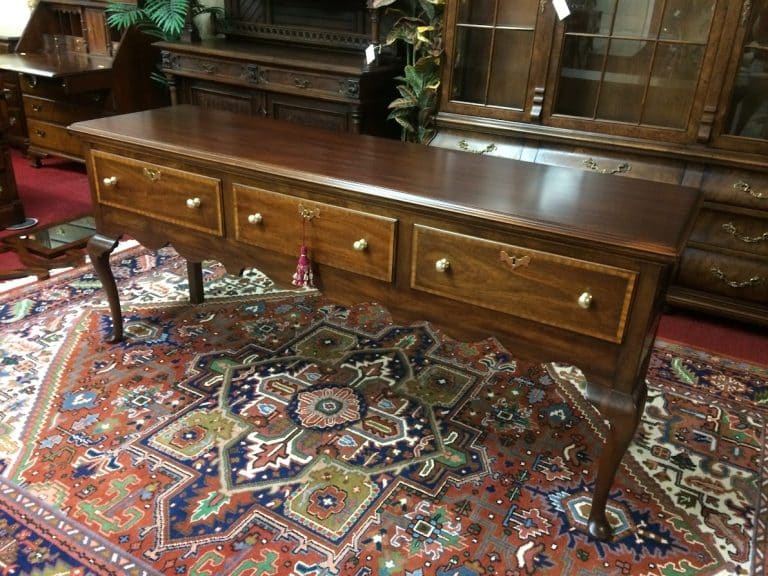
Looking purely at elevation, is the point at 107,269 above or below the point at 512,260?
below

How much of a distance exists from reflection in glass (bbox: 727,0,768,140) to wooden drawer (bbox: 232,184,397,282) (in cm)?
179

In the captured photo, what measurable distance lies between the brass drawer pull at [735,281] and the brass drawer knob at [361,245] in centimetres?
178

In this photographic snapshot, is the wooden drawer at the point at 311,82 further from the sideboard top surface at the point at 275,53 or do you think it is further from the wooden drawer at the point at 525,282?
the wooden drawer at the point at 525,282

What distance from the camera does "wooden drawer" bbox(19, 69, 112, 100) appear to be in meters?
3.82

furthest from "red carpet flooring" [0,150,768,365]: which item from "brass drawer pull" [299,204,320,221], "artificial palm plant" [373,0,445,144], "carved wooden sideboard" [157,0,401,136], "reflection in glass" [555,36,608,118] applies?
"brass drawer pull" [299,204,320,221]

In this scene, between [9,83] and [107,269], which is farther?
[9,83]

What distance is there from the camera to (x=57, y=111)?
4.25 metres

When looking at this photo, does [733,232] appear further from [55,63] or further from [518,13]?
[55,63]

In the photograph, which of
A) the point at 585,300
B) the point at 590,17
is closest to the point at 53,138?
the point at 590,17

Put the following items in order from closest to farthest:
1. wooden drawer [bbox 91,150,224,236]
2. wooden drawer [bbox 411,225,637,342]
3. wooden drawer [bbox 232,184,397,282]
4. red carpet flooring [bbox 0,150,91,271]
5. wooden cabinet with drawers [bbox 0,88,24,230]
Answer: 1. wooden drawer [bbox 411,225,637,342]
2. wooden drawer [bbox 232,184,397,282]
3. wooden drawer [bbox 91,150,224,236]
4. wooden cabinet with drawers [bbox 0,88,24,230]
5. red carpet flooring [bbox 0,150,91,271]

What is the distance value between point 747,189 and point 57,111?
4071 millimetres

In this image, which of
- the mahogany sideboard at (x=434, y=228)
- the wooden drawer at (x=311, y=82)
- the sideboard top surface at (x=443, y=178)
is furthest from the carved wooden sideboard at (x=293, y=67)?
the mahogany sideboard at (x=434, y=228)

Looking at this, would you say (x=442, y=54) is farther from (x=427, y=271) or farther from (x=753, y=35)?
(x=427, y=271)

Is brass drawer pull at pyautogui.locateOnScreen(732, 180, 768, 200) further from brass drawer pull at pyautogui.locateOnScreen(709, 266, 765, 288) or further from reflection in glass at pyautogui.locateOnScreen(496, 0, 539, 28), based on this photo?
reflection in glass at pyautogui.locateOnScreen(496, 0, 539, 28)
